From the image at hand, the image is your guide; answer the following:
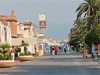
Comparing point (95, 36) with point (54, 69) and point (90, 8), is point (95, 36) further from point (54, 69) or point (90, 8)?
point (54, 69)

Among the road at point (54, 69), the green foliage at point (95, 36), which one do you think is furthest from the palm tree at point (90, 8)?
the road at point (54, 69)

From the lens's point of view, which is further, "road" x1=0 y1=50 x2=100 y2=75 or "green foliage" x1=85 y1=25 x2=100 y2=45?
"green foliage" x1=85 y1=25 x2=100 y2=45

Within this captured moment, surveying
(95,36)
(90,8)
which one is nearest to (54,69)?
(95,36)

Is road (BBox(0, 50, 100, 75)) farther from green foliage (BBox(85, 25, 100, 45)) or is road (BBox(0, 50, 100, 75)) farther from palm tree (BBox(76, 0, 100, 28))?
palm tree (BBox(76, 0, 100, 28))

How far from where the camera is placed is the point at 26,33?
81.1 meters

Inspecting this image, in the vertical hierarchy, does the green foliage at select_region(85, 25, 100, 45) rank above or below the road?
above

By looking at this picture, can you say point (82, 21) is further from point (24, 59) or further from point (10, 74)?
point (10, 74)

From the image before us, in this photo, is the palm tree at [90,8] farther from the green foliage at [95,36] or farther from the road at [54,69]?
the road at [54,69]

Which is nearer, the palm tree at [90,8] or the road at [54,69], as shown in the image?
the road at [54,69]

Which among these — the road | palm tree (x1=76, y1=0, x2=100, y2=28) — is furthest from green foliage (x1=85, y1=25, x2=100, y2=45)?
the road

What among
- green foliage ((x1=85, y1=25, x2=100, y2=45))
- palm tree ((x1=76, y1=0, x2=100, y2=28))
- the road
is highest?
palm tree ((x1=76, y1=0, x2=100, y2=28))

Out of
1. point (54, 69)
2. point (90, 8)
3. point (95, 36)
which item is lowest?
point (54, 69)

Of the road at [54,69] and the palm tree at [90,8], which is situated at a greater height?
the palm tree at [90,8]

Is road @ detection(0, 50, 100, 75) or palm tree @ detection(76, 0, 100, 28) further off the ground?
palm tree @ detection(76, 0, 100, 28)
